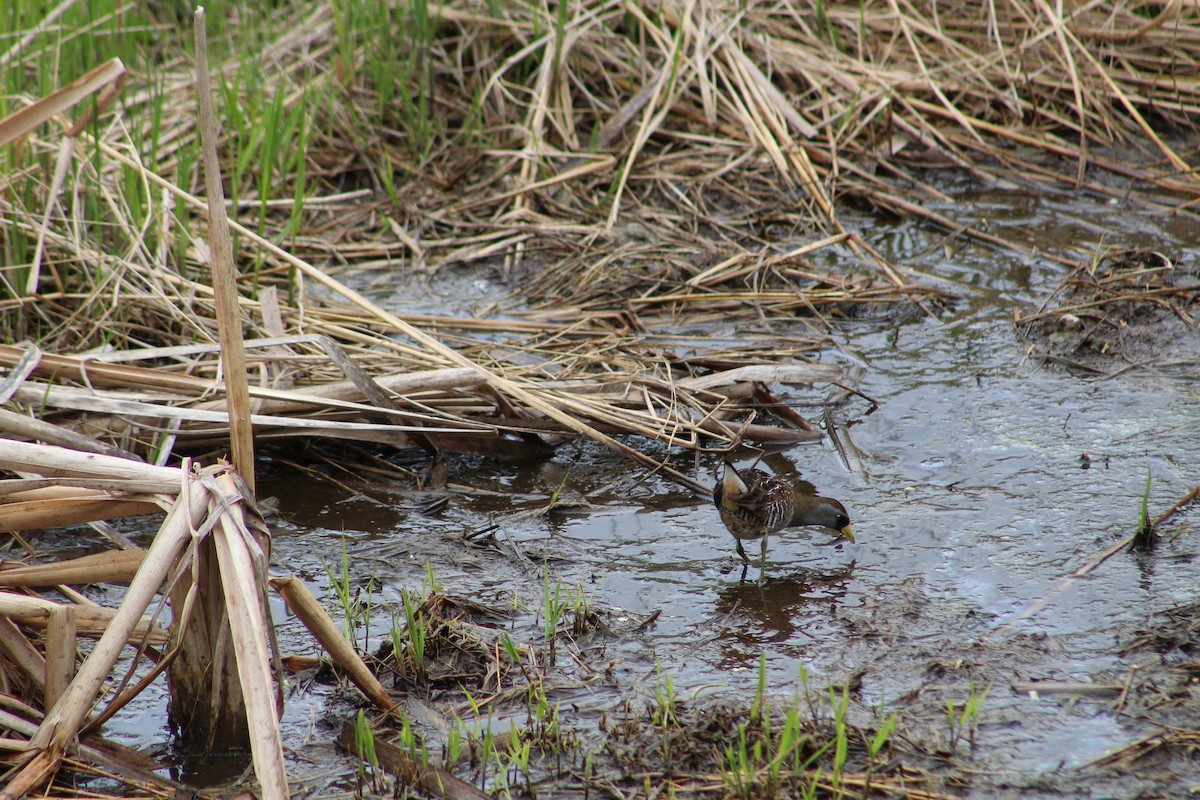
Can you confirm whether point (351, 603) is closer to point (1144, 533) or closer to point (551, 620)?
point (551, 620)

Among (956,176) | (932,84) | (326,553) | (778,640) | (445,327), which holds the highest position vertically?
(932,84)

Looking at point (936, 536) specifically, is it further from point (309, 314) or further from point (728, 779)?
point (309, 314)

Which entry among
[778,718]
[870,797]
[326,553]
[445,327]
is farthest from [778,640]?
[445,327]

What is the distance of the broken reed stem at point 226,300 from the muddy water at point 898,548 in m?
0.88

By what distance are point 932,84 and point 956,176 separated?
0.67 m

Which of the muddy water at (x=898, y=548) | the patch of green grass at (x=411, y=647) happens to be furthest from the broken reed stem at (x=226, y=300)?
the muddy water at (x=898, y=548)

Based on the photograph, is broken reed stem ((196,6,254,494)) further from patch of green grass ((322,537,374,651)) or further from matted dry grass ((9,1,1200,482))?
matted dry grass ((9,1,1200,482))

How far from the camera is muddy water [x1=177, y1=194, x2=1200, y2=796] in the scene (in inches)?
119

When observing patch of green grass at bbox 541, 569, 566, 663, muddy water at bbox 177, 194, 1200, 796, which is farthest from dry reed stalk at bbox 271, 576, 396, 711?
patch of green grass at bbox 541, 569, 566, 663

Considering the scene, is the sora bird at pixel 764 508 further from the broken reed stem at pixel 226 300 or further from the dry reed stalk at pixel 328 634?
the broken reed stem at pixel 226 300

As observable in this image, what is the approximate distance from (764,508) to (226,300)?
77.7 inches

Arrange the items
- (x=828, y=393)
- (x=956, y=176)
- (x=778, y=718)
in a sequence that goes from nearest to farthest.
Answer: (x=778, y=718) → (x=828, y=393) → (x=956, y=176)

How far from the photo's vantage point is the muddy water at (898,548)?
3027 mm

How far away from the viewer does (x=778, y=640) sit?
10.9 ft
